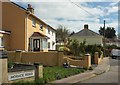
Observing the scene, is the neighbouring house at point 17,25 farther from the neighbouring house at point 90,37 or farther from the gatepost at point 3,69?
the neighbouring house at point 90,37

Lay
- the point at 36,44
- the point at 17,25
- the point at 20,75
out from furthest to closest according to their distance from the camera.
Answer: the point at 36,44 → the point at 17,25 → the point at 20,75

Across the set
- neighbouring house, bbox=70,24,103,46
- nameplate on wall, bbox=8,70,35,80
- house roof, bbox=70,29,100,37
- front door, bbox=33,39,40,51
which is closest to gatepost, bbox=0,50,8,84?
nameplate on wall, bbox=8,70,35,80

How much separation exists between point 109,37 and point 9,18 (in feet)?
274

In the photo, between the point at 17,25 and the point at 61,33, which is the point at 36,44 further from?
the point at 61,33

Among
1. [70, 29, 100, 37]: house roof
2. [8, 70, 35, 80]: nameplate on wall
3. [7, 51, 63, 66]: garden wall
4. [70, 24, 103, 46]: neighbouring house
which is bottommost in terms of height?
[8, 70, 35, 80]: nameplate on wall

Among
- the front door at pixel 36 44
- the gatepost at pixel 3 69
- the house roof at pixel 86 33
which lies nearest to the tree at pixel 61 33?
the house roof at pixel 86 33

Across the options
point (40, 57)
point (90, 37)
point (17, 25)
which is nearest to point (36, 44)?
point (17, 25)

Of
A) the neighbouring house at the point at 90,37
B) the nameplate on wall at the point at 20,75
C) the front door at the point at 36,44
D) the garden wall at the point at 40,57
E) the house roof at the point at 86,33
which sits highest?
the house roof at the point at 86,33

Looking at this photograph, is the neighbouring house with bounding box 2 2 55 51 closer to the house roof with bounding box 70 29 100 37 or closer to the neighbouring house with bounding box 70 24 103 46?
the neighbouring house with bounding box 70 24 103 46

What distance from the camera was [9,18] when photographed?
34844 mm

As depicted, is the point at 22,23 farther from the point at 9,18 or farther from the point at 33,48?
the point at 33,48

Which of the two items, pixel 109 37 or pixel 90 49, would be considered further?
pixel 109 37

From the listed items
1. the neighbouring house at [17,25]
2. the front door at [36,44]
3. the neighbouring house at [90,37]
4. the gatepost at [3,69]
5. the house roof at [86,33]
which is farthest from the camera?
the house roof at [86,33]

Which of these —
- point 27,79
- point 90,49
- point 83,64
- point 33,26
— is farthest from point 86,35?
point 27,79
